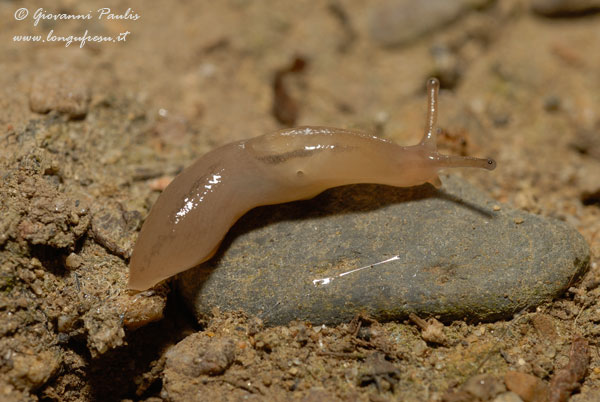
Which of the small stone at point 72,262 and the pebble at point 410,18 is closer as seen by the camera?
the small stone at point 72,262

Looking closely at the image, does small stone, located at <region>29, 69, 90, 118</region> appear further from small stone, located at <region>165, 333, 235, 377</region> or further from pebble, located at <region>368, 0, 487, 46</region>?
pebble, located at <region>368, 0, 487, 46</region>

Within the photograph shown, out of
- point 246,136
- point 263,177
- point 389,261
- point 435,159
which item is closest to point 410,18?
point 246,136

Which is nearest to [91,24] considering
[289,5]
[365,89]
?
[289,5]

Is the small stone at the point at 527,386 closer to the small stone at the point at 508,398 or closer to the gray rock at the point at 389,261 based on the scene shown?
the small stone at the point at 508,398

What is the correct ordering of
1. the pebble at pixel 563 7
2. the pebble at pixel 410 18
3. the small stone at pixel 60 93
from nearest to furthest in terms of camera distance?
the small stone at pixel 60 93
the pebble at pixel 410 18
the pebble at pixel 563 7

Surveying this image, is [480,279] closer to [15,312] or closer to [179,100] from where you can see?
[15,312]

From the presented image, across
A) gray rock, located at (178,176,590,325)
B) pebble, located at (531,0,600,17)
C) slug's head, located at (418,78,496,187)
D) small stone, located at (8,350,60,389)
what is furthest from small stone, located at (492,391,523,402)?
pebble, located at (531,0,600,17)

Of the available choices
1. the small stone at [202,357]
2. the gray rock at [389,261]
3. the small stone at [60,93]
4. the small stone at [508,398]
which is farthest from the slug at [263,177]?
the small stone at [508,398]
